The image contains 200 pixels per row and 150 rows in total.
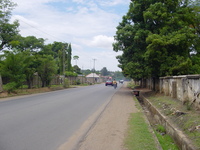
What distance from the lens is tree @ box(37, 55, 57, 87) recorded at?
2867 cm

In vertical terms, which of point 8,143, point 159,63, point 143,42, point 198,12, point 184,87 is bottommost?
point 8,143

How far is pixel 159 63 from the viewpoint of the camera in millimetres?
19688

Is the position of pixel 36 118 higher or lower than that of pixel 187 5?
lower

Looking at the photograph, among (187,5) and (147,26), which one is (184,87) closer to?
(147,26)

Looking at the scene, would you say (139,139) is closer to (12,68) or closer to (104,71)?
(12,68)

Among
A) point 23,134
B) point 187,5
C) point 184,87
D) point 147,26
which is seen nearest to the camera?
point 23,134

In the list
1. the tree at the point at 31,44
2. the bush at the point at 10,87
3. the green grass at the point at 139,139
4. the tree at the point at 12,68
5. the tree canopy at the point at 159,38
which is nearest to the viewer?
the green grass at the point at 139,139

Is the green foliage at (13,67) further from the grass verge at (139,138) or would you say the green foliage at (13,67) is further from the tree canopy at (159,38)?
the grass verge at (139,138)

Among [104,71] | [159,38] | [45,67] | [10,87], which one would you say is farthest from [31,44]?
[104,71]

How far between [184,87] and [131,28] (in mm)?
11895

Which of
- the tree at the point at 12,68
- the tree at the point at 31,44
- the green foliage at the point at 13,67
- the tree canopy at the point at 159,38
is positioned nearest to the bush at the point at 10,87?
the tree at the point at 12,68

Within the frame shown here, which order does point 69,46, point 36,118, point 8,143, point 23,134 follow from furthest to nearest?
point 69,46, point 36,118, point 23,134, point 8,143

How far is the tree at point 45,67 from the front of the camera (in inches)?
1129

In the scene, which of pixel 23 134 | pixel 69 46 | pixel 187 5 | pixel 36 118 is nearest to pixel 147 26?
pixel 187 5
